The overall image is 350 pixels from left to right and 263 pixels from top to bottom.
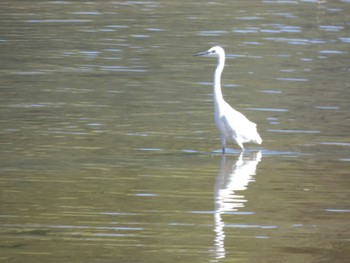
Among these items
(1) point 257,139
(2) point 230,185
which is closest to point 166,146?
(1) point 257,139

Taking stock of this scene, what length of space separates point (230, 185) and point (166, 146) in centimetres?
240

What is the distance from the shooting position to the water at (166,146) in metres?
11.9

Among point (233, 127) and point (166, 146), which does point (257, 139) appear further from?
point (166, 146)

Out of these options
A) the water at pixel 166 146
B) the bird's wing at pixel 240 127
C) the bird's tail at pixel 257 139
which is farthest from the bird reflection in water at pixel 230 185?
the bird's wing at pixel 240 127

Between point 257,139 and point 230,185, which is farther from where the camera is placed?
point 257,139

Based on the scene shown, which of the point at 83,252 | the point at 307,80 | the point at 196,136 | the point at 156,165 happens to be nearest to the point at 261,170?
the point at 156,165

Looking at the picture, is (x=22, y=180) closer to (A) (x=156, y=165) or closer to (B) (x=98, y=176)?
(B) (x=98, y=176)

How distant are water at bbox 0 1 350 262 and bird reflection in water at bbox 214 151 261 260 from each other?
1.1 inches

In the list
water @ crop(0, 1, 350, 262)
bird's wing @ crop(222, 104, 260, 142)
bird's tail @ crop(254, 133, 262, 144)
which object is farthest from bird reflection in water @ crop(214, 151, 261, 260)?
bird's wing @ crop(222, 104, 260, 142)

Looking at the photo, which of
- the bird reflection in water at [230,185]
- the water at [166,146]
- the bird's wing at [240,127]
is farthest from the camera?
the bird's wing at [240,127]

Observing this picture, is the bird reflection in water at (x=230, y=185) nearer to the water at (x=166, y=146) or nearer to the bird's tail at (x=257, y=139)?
the water at (x=166, y=146)

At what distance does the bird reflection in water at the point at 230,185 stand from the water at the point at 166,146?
3cm

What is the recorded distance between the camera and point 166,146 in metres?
17.0

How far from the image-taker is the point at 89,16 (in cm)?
3425
